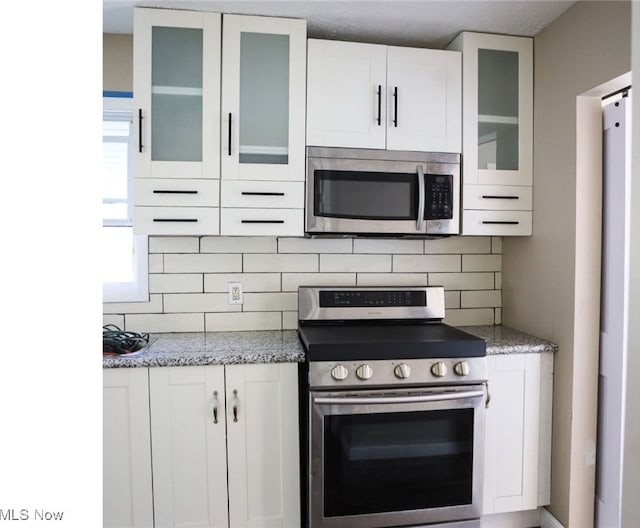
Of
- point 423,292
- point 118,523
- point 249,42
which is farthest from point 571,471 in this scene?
point 249,42

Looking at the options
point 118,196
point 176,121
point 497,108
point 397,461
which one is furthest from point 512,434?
point 118,196

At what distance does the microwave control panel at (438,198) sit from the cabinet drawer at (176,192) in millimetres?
976

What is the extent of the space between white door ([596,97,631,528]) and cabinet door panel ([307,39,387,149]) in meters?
0.96

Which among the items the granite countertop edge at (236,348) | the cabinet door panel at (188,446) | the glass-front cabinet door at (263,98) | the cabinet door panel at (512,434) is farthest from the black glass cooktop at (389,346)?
the glass-front cabinet door at (263,98)

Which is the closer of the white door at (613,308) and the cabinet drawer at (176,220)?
the white door at (613,308)

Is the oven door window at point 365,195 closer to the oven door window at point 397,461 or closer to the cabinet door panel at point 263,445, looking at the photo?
the cabinet door panel at point 263,445

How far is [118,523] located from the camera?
1.51 metres

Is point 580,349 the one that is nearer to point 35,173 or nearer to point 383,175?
point 383,175

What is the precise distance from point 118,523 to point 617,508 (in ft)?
6.62

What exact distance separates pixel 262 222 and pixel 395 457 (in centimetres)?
113

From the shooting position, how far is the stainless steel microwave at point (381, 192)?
1773 millimetres

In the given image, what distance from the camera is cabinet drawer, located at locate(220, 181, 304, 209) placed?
1744 mm

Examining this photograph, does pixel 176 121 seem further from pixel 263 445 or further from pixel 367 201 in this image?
pixel 263 445

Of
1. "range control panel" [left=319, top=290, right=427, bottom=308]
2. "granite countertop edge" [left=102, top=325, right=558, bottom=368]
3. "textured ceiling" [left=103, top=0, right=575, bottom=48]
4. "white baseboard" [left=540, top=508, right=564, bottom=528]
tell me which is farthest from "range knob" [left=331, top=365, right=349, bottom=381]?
"textured ceiling" [left=103, top=0, right=575, bottom=48]
